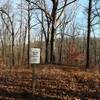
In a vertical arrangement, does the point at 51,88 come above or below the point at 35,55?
below

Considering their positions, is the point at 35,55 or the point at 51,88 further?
the point at 51,88

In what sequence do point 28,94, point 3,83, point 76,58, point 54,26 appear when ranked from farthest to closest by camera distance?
point 76,58
point 54,26
point 3,83
point 28,94

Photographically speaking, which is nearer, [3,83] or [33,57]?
[33,57]

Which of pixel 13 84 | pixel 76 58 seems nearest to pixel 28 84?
pixel 13 84

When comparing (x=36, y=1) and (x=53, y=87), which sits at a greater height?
(x=36, y=1)

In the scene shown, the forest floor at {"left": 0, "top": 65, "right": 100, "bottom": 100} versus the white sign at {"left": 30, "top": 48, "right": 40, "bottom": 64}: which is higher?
the white sign at {"left": 30, "top": 48, "right": 40, "bottom": 64}

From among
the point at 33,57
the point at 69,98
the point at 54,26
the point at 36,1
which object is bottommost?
the point at 69,98

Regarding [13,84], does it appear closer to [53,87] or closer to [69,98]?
[53,87]

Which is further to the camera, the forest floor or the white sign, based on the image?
the forest floor

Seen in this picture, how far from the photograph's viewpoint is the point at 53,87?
40.9ft

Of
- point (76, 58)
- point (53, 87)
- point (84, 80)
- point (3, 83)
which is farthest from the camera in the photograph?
point (76, 58)

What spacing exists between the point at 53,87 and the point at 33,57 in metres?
2.61

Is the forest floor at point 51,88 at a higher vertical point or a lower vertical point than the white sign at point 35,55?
lower

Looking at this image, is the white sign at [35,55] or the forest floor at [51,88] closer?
the white sign at [35,55]
